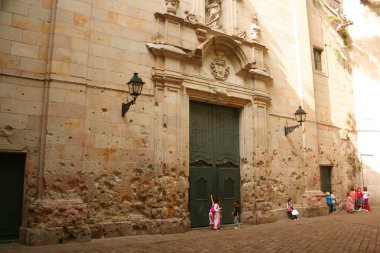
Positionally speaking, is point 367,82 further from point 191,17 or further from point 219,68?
point 191,17

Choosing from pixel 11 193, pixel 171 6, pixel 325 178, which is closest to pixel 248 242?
pixel 11 193

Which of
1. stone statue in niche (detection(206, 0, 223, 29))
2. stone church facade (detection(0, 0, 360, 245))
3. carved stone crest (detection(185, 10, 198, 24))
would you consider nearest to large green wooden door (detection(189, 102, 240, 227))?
stone church facade (detection(0, 0, 360, 245))

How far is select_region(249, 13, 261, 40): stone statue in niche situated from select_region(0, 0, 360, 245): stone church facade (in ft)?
0.14

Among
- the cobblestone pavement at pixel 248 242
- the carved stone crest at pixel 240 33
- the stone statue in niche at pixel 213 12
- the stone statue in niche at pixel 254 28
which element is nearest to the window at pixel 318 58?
the stone statue in niche at pixel 254 28

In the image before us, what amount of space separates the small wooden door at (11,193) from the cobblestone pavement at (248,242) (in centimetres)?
39

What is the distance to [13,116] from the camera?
21.0 ft

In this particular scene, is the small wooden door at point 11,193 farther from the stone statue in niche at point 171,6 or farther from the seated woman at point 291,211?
the seated woman at point 291,211

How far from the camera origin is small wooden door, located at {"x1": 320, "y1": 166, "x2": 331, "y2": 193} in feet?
41.9

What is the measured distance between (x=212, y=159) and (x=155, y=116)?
234cm

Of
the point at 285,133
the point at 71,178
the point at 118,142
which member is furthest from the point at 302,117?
the point at 71,178

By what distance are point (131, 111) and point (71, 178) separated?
2165 mm

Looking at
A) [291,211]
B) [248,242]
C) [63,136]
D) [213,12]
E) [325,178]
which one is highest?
[213,12]

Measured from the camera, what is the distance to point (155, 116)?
8.30m

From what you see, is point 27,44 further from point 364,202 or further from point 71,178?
point 364,202
